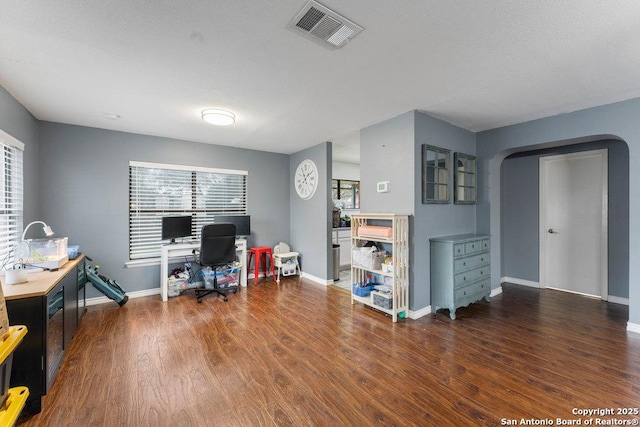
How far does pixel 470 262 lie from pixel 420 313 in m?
0.90

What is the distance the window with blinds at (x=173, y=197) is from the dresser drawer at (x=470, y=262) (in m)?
3.64

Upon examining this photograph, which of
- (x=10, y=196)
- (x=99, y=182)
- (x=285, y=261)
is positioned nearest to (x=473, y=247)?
(x=285, y=261)

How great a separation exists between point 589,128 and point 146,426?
492 centimetres

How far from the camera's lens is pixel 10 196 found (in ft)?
9.57

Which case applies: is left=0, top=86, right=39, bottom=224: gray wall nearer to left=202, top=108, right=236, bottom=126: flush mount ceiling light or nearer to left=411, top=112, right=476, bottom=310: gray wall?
left=202, top=108, right=236, bottom=126: flush mount ceiling light

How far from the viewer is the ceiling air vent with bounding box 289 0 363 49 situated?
5.26ft

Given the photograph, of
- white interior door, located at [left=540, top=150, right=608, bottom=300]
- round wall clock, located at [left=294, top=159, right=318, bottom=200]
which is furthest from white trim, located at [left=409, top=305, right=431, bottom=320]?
round wall clock, located at [left=294, top=159, right=318, bottom=200]

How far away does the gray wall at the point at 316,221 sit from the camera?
15.4ft

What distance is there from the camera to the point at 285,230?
5523 mm

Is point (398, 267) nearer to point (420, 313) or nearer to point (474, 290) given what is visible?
point (420, 313)

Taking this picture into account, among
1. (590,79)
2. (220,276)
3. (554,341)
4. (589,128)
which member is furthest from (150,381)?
(589,128)

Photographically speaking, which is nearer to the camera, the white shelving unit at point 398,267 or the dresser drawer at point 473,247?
the white shelving unit at point 398,267

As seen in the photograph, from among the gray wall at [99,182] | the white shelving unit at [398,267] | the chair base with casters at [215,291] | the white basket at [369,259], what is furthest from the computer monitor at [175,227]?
the white shelving unit at [398,267]

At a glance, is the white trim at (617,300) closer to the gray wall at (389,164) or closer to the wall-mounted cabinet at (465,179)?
the wall-mounted cabinet at (465,179)
